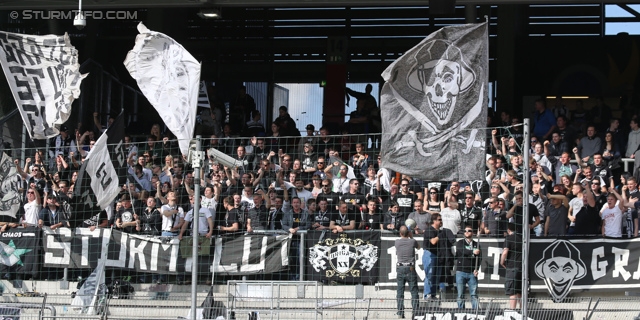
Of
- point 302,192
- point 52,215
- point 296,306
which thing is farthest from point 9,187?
point 296,306

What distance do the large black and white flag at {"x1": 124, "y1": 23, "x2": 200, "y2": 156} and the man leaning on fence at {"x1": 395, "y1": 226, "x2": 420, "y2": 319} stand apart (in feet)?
15.6

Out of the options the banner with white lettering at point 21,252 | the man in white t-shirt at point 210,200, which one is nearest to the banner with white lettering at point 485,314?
the man in white t-shirt at point 210,200

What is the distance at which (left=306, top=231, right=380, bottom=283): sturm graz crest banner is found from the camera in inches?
719

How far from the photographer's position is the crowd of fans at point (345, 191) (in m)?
18.4

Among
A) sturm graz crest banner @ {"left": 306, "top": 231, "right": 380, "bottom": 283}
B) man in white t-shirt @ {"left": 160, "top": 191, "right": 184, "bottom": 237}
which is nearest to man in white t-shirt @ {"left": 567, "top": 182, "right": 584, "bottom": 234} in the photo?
sturm graz crest banner @ {"left": 306, "top": 231, "right": 380, "bottom": 283}

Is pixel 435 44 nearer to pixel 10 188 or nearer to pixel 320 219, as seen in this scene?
pixel 320 219

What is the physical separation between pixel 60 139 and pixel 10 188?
4.72m

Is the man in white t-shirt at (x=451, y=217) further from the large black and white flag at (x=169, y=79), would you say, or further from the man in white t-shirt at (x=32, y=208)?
the man in white t-shirt at (x=32, y=208)

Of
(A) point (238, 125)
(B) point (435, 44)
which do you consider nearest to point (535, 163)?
(B) point (435, 44)

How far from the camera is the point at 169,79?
1391cm

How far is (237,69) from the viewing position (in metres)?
31.5

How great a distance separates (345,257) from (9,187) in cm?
667

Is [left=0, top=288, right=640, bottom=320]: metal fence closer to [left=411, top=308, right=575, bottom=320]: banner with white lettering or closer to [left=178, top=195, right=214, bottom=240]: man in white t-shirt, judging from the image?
[left=411, top=308, right=575, bottom=320]: banner with white lettering

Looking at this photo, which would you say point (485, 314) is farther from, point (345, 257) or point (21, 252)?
point (21, 252)
